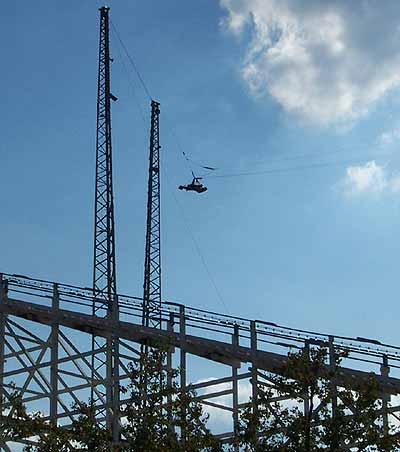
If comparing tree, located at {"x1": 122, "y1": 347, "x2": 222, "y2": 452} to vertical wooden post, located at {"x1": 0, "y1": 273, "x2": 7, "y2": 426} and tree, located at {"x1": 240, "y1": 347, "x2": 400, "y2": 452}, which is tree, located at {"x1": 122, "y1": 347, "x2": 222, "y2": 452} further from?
vertical wooden post, located at {"x1": 0, "y1": 273, "x2": 7, "y2": 426}

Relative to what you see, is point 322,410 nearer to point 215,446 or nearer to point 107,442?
point 215,446

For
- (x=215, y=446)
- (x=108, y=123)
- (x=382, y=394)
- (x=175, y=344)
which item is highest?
(x=108, y=123)

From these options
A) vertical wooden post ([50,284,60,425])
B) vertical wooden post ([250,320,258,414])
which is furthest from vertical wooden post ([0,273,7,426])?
vertical wooden post ([250,320,258,414])

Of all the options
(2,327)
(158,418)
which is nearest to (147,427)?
(158,418)

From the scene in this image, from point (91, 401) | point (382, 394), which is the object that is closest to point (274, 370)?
point (382, 394)

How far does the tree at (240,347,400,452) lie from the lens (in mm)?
26141

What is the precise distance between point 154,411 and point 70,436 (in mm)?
2262

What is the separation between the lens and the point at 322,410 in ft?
88.3

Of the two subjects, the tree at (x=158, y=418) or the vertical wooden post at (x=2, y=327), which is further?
the vertical wooden post at (x=2, y=327)

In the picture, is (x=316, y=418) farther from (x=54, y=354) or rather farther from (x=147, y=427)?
(x=54, y=354)

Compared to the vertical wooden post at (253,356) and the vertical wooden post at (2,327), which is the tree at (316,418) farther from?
the vertical wooden post at (2,327)

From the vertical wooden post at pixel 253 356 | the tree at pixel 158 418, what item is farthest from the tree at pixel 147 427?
the vertical wooden post at pixel 253 356

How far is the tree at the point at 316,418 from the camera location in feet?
85.8

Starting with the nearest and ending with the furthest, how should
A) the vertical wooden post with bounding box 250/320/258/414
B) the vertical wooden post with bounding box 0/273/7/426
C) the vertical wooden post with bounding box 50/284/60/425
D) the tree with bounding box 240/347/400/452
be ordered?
Answer: 1. the tree with bounding box 240/347/400/452
2. the vertical wooden post with bounding box 250/320/258/414
3. the vertical wooden post with bounding box 50/284/60/425
4. the vertical wooden post with bounding box 0/273/7/426
